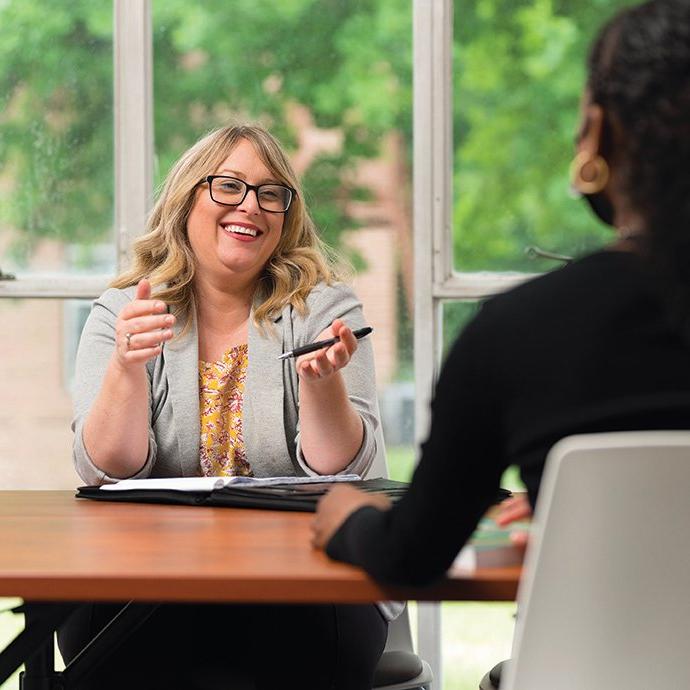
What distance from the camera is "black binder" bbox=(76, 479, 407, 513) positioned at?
1744 millimetres

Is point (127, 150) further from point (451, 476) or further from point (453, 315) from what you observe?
point (451, 476)

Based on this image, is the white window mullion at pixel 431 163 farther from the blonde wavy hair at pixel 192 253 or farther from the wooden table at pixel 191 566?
the wooden table at pixel 191 566

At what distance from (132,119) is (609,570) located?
2.40m

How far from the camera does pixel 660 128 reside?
1064mm

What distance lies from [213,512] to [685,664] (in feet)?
2.63

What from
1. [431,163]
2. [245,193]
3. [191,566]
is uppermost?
[431,163]

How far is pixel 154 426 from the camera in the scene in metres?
2.28

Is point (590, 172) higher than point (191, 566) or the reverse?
higher

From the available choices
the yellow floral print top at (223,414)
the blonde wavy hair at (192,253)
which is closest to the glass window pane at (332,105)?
the blonde wavy hair at (192,253)

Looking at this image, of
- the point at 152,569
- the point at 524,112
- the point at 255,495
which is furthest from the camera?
the point at 524,112

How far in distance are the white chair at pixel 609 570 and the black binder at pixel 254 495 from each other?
1.94 ft

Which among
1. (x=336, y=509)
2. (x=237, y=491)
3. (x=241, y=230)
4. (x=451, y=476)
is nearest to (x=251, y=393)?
(x=241, y=230)

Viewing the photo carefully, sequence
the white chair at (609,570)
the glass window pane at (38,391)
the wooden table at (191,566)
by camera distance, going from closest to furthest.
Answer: the white chair at (609,570)
the wooden table at (191,566)
the glass window pane at (38,391)

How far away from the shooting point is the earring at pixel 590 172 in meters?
1.15
